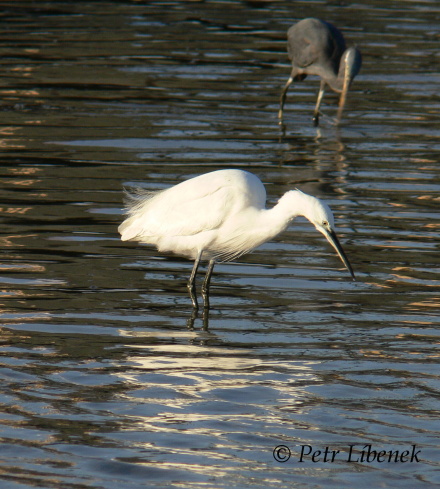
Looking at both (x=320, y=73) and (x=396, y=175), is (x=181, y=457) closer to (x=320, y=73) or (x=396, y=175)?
(x=396, y=175)

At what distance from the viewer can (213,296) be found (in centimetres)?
866

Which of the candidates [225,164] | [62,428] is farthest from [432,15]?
[62,428]

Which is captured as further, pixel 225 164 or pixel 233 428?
pixel 225 164

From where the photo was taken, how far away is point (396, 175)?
492 inches

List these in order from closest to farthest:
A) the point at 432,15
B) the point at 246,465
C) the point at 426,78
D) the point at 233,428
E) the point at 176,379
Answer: the point at 246,465
the point at 233,428
the point at 176,379
the point at 426,78
the point at 432,15

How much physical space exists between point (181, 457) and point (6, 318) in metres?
2.56

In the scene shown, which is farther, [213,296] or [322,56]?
[322,56]

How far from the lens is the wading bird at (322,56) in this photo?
1567 cm

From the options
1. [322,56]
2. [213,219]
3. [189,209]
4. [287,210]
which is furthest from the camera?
[322,56]


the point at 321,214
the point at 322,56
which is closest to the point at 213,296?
the point at 321,214

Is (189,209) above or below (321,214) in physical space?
below

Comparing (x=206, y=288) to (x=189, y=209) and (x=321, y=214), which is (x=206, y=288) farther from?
(x=321, y=214)

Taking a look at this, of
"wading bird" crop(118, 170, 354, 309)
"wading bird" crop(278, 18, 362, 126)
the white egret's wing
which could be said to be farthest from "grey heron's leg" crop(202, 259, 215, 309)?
"wading bird" crop(278, 18, 362, 126)

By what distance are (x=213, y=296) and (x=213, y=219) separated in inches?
28.1
